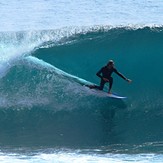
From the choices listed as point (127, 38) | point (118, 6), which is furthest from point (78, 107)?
point (118, 6)

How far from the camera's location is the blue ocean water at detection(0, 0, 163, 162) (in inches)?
592

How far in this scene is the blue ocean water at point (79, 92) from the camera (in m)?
15.0

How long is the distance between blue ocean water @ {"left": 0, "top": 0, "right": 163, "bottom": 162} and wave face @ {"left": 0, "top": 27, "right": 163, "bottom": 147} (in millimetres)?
23

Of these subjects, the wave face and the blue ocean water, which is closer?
the blue ocean water

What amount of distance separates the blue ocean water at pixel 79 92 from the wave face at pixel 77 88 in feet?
0.08

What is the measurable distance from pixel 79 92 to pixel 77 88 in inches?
5.3

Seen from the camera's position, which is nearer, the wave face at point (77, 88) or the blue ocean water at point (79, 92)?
the blue ocean water at point (79, 92)

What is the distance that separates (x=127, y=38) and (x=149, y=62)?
1207 millimetres

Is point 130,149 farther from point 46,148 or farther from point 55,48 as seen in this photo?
point 55,48

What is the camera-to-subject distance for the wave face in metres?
15.8

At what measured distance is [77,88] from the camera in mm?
16906

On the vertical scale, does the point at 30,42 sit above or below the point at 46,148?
above

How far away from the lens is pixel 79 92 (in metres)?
16.8

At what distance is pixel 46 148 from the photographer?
15.1m
